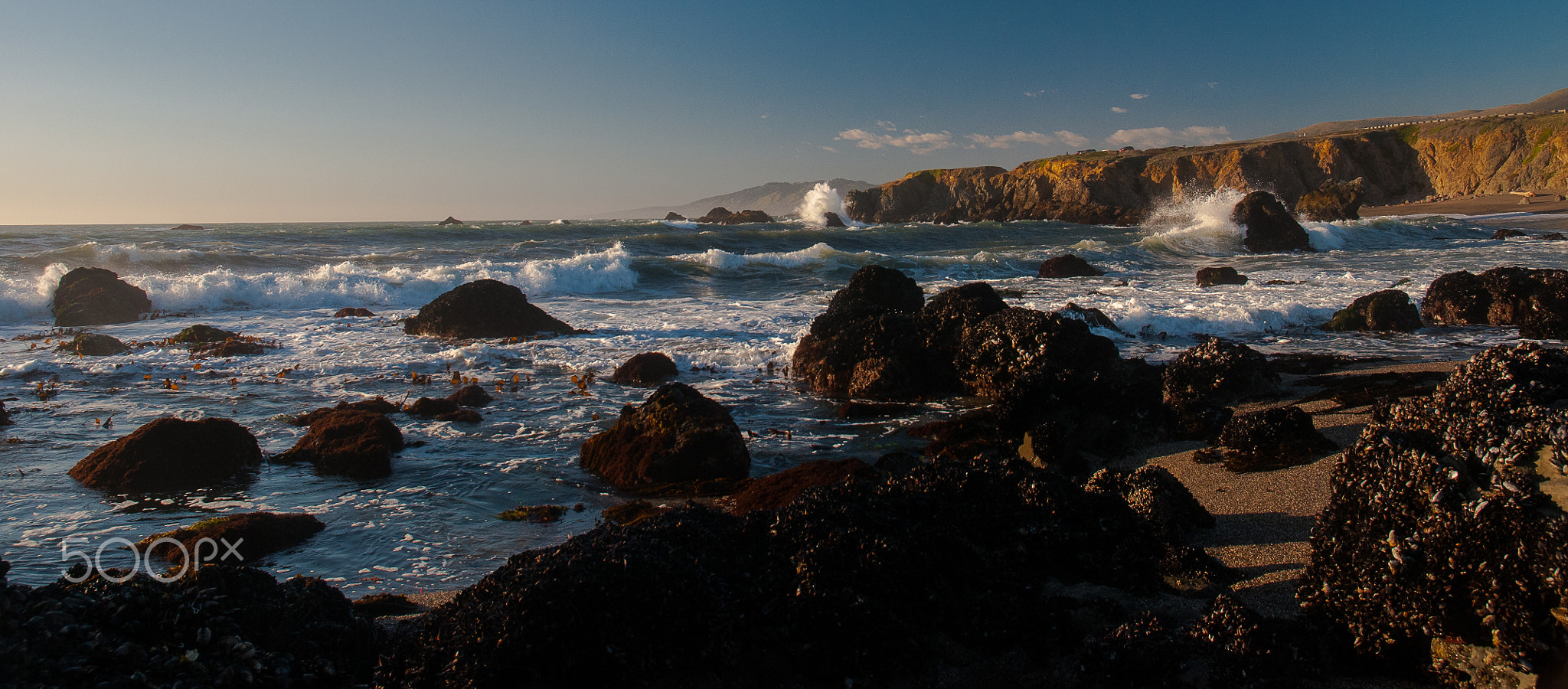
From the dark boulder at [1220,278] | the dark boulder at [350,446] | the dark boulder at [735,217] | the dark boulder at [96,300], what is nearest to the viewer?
the dark boulder at [350,446]

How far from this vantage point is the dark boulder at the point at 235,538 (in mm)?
4332

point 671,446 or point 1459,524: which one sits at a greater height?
point 1459,524

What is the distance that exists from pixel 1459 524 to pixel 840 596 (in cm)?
212

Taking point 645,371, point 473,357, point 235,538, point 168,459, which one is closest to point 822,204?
point 473,357

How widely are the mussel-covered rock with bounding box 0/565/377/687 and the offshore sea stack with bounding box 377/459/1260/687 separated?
29cm

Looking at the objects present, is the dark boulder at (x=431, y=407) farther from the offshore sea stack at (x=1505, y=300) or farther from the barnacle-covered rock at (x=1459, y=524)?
the offshore sea stack at (x=1505, y=300)

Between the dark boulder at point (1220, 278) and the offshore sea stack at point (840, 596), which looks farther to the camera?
the dark boulder at point (1220, 278)

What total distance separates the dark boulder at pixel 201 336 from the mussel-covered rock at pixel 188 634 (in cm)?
A: 1132

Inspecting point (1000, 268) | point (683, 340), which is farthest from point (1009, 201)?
point (683, 340)

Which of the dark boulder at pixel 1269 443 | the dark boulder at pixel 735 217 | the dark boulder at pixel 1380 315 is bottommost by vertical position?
the dark boulder at pixel 1269 443

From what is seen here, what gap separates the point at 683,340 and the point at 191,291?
47.8 ft

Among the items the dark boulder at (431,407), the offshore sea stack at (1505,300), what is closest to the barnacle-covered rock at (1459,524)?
the dark boulder at (431,407)

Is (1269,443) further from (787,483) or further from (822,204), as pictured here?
(822,204)

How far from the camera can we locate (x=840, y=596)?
10.0ft
